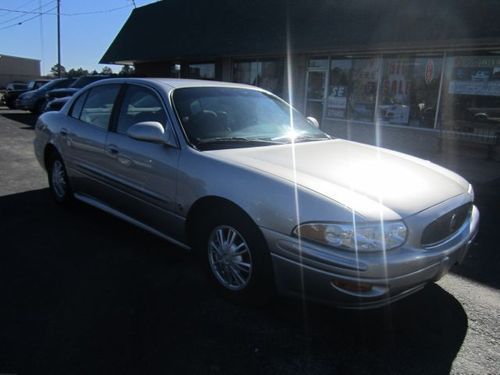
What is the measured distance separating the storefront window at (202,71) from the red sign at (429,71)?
9.57m

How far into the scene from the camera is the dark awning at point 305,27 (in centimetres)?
1003

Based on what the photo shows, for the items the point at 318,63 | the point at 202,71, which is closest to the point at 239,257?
the point at 318,63

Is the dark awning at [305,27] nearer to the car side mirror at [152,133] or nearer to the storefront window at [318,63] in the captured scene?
the storefront window at [318,63]

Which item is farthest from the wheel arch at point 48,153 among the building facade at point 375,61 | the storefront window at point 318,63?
the storefront window at point 318,63

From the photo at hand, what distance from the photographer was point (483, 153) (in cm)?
1051

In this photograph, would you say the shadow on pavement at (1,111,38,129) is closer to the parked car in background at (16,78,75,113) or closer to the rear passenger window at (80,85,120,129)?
the parked car in background at (16,78,75,113)

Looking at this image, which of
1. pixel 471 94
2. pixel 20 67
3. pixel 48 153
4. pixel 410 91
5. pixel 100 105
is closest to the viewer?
pixel 100 105

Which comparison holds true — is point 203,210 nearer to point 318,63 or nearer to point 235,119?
point 235,119

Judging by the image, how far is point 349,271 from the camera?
8.52ft

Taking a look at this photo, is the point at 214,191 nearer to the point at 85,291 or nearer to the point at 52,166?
the point at 85,291

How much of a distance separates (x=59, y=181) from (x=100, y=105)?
1.25 m

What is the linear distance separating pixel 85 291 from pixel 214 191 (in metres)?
1.25

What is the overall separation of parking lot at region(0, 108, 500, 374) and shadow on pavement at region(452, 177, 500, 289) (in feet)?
0.07

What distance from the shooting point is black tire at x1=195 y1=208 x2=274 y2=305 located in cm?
295
